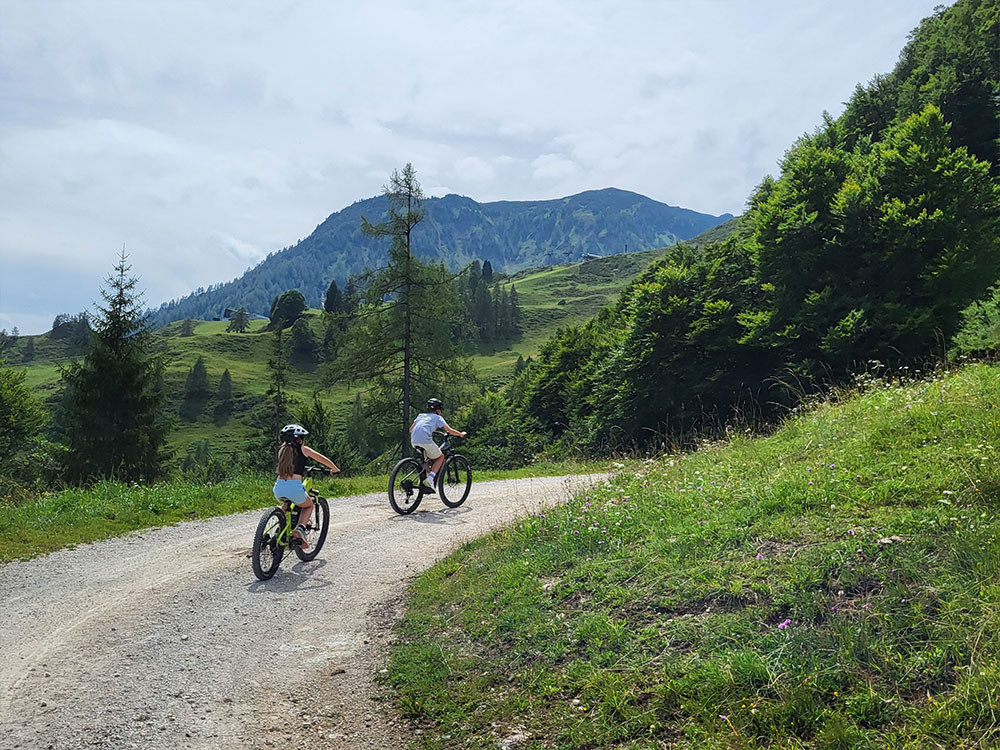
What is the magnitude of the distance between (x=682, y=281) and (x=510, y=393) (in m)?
29.5

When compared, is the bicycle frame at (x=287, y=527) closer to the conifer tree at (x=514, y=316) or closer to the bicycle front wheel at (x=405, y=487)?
the bicycle front wheel at (x=405, y=487)

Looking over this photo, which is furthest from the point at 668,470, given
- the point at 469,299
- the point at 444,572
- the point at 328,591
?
the point at 469,299

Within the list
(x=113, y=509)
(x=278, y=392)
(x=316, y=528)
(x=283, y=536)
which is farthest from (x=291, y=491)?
(x=278, y=392)

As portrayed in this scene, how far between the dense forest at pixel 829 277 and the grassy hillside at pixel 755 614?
833cm

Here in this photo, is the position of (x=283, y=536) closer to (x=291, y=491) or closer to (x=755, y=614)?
(x=291, y=491)

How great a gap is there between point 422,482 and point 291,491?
4.87 m

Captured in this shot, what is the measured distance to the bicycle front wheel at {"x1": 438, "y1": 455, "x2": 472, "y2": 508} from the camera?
14594 millimetres

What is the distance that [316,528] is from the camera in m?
10.3

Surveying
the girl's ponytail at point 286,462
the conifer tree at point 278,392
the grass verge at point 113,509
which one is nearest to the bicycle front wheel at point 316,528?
the girl's ponytail at point 286,462

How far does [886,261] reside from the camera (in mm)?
21094

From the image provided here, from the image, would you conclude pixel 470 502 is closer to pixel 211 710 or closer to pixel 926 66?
pixel 211 710

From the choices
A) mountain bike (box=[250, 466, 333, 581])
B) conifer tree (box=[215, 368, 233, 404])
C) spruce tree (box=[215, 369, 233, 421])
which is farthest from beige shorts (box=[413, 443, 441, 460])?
conifer tree (box=[215, 368, 233, 404])

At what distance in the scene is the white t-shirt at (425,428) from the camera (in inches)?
557

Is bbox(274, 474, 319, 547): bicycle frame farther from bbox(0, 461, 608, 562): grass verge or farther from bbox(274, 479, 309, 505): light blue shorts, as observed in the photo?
bbox(0, 461, 608, 562): grass verge
